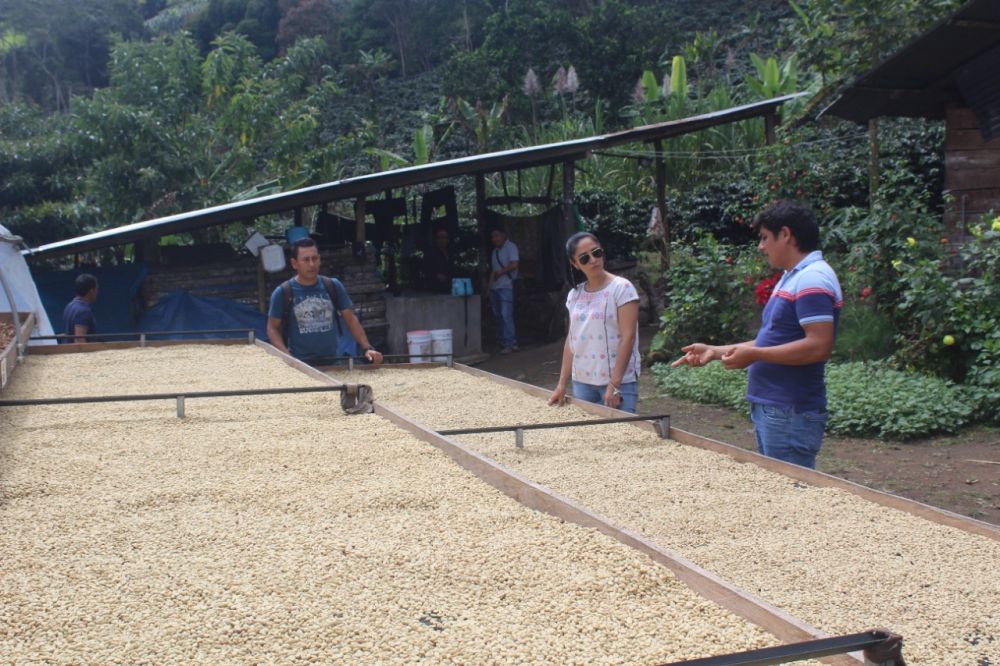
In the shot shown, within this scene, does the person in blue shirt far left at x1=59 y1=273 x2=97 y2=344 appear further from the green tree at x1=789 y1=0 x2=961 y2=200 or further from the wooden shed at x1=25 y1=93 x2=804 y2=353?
the green tree at x1=789 y1=0 x2=961 y2=200

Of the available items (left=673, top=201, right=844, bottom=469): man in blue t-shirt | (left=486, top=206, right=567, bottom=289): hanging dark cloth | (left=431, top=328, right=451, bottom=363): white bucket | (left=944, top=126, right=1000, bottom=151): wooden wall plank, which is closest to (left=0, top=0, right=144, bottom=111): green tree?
(left=486, top=206, right=567, bottom=289): hanging dark cloth

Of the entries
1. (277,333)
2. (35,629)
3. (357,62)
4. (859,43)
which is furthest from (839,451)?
(357,62)

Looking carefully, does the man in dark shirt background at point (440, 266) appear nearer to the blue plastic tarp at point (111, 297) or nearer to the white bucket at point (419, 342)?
the white bucket at point (419, 342)

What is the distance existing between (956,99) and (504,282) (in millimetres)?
5484

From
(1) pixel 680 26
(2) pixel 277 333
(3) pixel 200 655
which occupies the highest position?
(1) pixel 680 26

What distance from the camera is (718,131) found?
15.1 meters

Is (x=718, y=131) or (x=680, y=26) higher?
(x=680, y=26)

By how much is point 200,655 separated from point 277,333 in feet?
11.7

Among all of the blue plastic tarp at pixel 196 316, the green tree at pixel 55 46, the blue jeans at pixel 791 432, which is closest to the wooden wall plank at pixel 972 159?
the blue jeans at pixel 791 432

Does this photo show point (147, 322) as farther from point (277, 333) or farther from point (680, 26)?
point (680, 26)

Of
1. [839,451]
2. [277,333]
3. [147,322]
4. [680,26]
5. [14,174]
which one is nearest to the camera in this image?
[277,333]

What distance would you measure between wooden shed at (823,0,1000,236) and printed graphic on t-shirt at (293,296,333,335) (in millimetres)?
4398

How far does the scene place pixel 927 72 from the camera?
6633 mm

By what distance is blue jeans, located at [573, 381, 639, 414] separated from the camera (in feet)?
12.3
